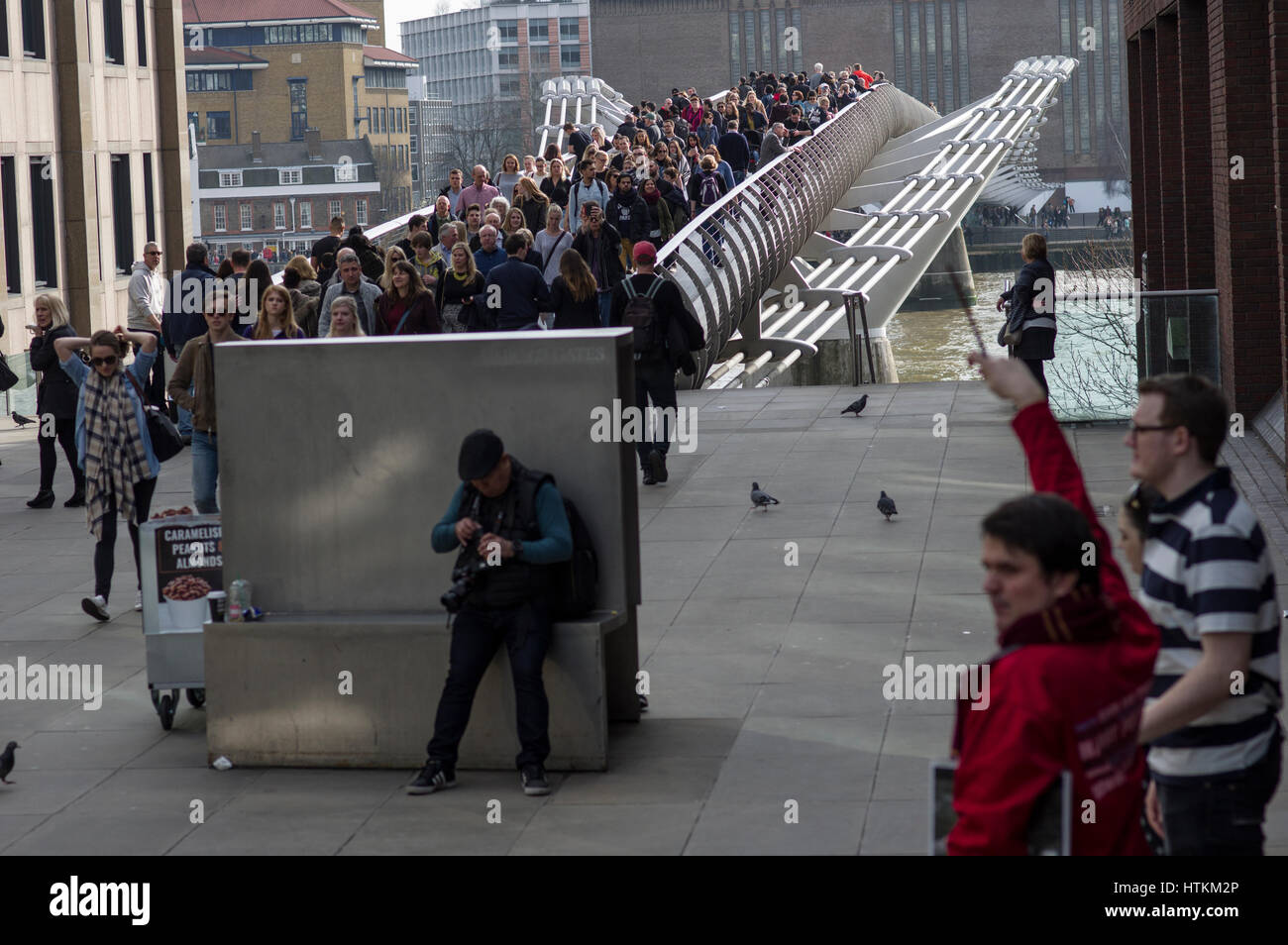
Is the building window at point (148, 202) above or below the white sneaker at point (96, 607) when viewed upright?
above

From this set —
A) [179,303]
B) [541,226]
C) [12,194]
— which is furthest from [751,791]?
[12,194]

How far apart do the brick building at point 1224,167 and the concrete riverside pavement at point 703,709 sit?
132 centimetres

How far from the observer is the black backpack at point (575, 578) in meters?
6.80

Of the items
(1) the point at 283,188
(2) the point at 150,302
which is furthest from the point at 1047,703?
(1) the point at 283,188

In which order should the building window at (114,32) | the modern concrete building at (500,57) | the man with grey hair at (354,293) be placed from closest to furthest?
1. the man with grey hair at (354,293)
2. the building window at (114,32)
3. the modern concrete building at (500,57)

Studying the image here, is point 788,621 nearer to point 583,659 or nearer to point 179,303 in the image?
point 583,659

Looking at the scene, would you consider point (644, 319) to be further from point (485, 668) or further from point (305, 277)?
point (485, 668)

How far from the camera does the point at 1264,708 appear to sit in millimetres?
3678

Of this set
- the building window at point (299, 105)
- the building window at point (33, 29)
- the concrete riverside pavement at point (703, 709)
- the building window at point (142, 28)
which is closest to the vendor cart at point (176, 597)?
the concrete riverside pavement at point (703, 709)

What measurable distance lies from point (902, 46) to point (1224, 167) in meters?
116

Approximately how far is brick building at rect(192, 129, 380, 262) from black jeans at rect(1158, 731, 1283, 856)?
123m

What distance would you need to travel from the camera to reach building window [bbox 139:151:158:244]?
113 feet

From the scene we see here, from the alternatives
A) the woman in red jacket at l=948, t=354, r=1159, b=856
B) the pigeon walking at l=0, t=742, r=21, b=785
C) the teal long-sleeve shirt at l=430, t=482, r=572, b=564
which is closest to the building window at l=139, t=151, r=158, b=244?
the pigeon walking at l=0, t=742, r=21, b=785

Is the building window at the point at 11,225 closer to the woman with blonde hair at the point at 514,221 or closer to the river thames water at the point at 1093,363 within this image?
the woman with blonde hair at the point at 514,221
